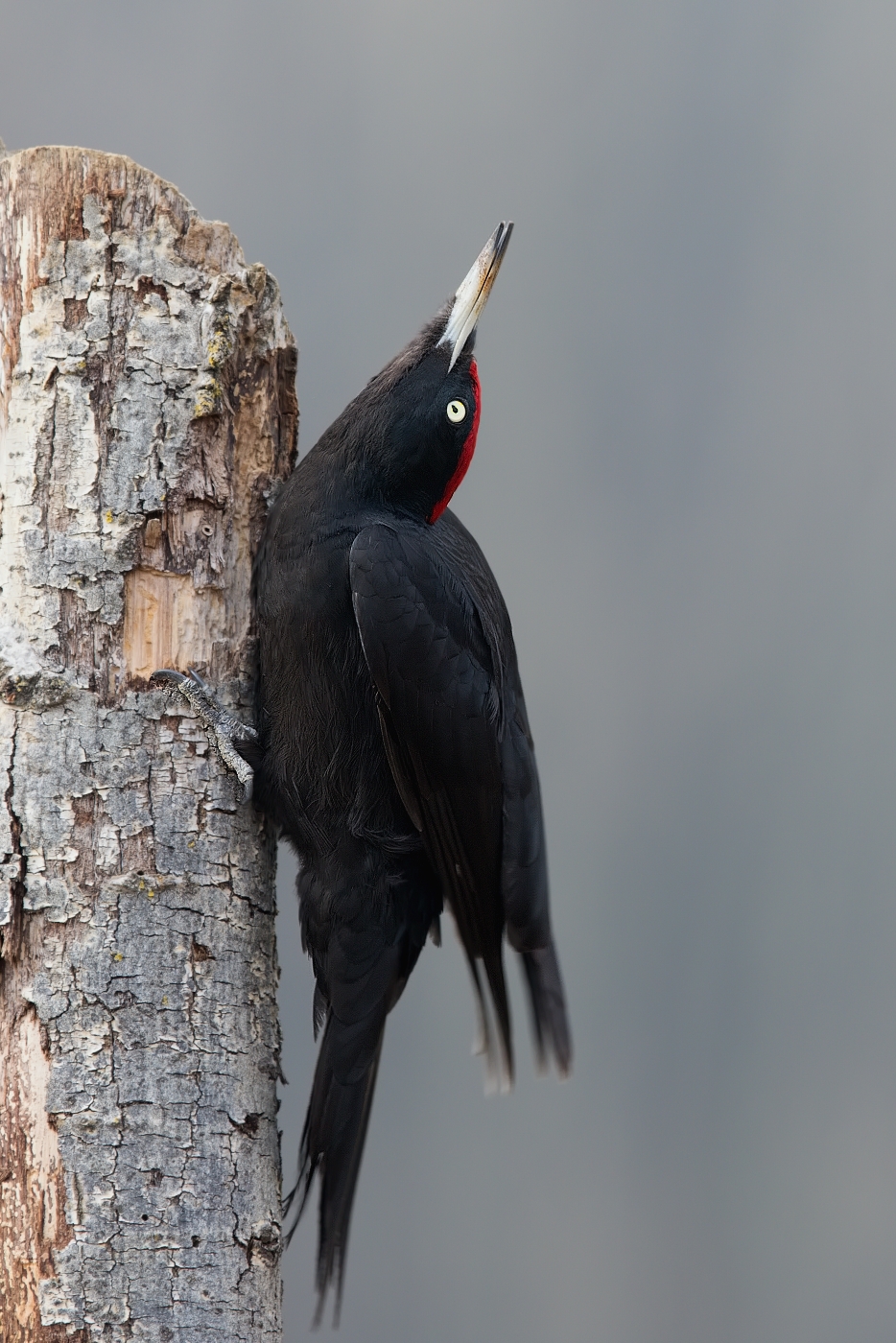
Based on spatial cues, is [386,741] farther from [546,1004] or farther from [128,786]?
[546,1004]

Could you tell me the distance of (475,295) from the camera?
2238 millimetres

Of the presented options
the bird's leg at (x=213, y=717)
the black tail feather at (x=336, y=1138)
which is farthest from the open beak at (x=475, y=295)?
the black tail feather at (x=336, y=1138)

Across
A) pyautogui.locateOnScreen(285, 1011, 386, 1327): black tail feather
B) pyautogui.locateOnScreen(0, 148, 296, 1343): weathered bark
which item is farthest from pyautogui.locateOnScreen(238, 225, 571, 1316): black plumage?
pyautogui.locateOnScreen(0, 148, 296, 1343): weathered bark

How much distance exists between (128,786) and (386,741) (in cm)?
46

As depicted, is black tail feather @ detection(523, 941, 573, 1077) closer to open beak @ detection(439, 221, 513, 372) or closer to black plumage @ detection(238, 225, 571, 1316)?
black plumage @ detection(238, 225, 571, 1316)

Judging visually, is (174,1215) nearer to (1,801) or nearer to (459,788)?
(1,801)

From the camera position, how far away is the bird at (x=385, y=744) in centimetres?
207

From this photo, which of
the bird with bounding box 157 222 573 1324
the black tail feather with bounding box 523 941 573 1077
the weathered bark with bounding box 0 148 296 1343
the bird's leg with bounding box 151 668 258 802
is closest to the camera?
the weathered bark with bounding box 0 148 296 1343

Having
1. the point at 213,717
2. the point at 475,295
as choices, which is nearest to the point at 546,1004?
the point at 213,717

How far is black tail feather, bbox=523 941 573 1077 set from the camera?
217 centimetres

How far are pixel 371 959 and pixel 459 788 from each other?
36 centimetres

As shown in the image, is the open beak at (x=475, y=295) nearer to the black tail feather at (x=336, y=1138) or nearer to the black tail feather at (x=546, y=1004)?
the black tail feather at (x=546, y=1004)

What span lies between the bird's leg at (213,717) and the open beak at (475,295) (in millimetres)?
775

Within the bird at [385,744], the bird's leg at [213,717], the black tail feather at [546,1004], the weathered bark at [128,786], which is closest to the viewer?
the weathered bark at [128,786]
